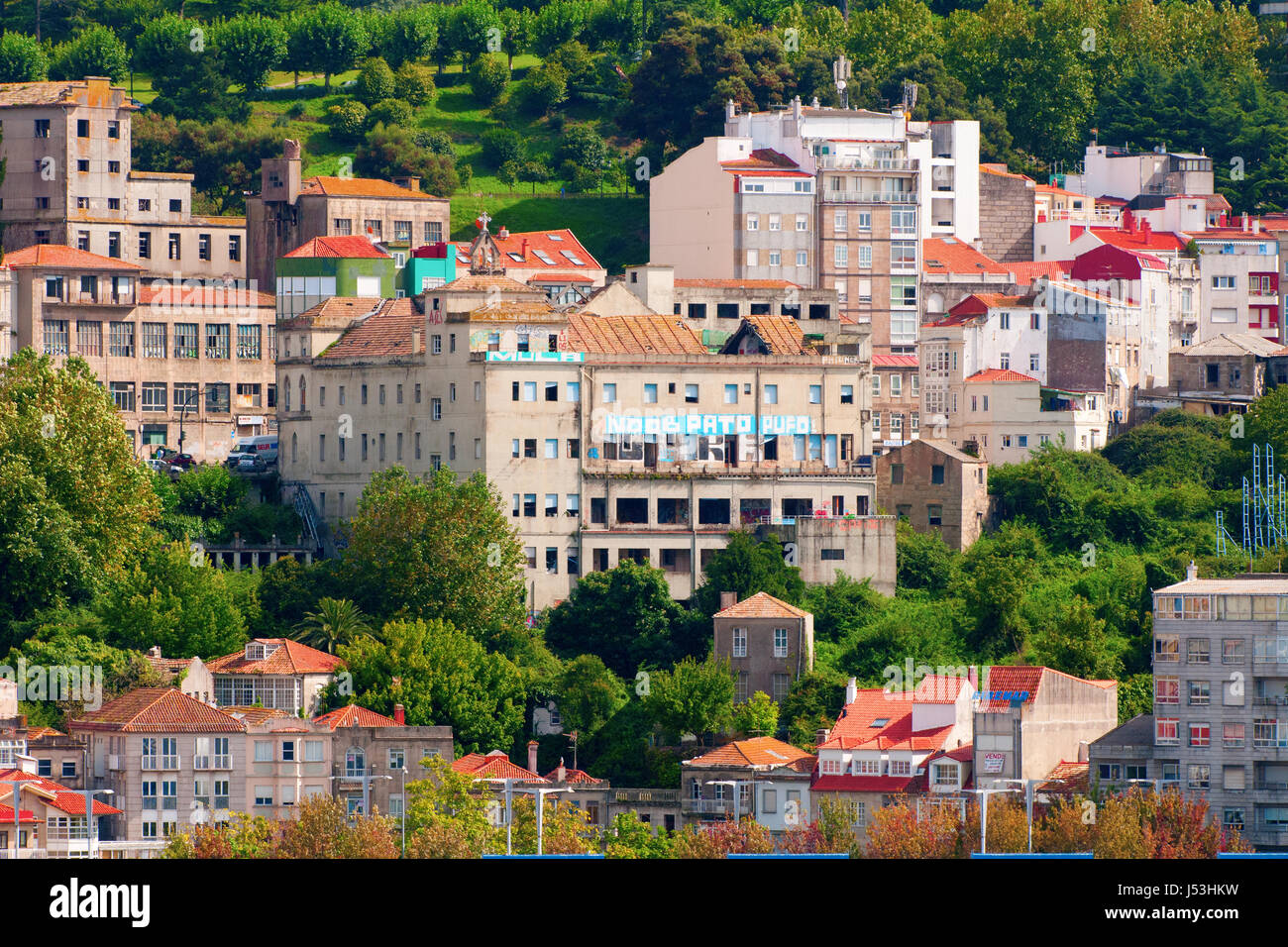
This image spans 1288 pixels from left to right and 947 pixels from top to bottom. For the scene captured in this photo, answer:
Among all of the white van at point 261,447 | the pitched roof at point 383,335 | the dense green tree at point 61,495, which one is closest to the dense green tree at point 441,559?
the pitched roof at point 383,335

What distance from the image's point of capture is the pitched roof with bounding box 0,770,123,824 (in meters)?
80.7

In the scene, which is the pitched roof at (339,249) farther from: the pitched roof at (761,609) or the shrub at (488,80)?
the shrub at (488,80)

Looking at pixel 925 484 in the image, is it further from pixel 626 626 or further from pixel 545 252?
pixel 545 252

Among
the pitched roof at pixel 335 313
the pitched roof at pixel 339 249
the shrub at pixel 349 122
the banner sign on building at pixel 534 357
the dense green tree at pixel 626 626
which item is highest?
the shrub at pixel 349 122

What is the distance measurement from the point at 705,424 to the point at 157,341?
3192 centimetres

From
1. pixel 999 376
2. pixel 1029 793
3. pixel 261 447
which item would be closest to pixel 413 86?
Result: pixel 261 447

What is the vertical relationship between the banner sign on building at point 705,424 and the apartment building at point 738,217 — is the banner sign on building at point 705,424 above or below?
below

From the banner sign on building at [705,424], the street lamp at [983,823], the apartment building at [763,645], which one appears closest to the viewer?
the street lamp at [983,823]

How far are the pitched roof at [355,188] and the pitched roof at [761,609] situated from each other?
44169 mm

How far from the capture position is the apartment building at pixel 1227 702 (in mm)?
79000

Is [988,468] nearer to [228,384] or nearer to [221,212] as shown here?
[228,384]

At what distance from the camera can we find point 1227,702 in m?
81.0

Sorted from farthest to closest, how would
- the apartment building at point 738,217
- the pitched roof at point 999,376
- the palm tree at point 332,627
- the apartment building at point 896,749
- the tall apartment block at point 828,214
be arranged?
the apartment building at point 738,217 → the tall apartment block at point 828,214 → the pitched roof at point 999,376 → the palm tree at point 332,627 → the apartment building at point 896,749
